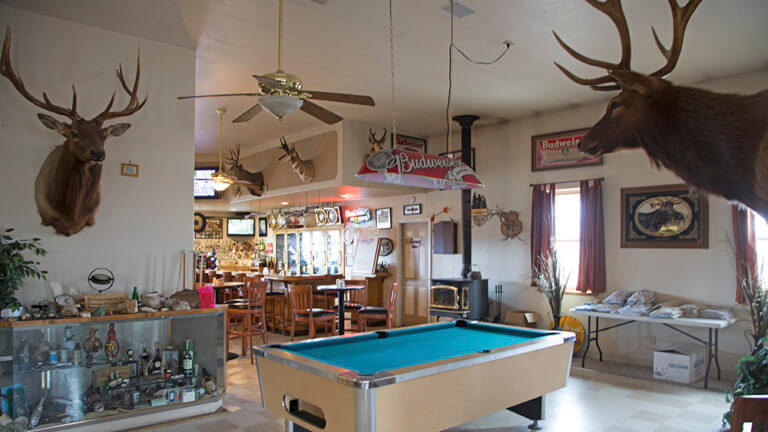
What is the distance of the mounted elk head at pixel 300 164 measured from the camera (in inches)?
347

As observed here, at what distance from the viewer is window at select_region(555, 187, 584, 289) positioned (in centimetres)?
749

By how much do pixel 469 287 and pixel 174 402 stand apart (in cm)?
457

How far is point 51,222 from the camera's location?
14.2 feet

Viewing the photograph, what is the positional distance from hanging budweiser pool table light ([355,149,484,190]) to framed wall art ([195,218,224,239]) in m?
11.6

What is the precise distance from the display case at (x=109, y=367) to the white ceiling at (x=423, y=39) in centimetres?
277

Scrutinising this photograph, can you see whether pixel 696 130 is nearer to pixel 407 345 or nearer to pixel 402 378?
pixel 402 378

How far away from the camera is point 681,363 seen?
18.8ft

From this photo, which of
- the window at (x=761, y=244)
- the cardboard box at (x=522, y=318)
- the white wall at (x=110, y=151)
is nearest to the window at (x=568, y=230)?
the cardboard box at (x=522, y=318)

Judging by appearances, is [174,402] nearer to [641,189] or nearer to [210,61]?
[210,61]

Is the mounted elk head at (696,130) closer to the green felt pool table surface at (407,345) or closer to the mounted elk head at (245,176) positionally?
the green felt pool table surface at (407,345)

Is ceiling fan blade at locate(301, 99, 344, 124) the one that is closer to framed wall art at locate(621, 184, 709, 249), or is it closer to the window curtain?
the window curtain

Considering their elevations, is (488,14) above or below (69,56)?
above

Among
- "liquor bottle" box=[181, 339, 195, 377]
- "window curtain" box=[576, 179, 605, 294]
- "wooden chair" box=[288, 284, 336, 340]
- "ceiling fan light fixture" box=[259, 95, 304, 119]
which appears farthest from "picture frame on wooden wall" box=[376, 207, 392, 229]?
"ceiling fan light fixture" box=[259, 95, 304, 119]

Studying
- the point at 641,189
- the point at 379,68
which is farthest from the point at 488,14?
the point at 641,189
